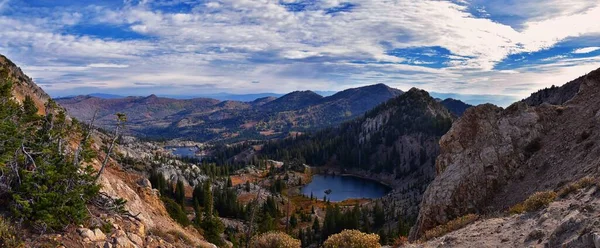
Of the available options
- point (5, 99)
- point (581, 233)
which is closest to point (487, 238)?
point (581, 233)

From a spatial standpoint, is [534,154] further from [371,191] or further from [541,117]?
[371,191]

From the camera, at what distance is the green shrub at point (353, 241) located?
23266 mm

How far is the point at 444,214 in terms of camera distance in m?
31.9

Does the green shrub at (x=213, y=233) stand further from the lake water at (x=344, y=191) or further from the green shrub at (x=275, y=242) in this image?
the lake water at (x=344, y=191)

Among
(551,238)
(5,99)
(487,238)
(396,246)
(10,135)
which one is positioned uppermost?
(5,99)

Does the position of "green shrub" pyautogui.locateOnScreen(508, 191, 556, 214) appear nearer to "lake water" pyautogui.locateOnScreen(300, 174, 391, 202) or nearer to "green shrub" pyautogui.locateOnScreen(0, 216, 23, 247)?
"green shrub" pyautogui.locateOnScreen(0, 216, 23, 247)

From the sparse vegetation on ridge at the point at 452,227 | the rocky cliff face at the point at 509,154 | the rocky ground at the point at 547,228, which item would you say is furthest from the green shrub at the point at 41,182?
the rocky cliff face at the point at 509,154

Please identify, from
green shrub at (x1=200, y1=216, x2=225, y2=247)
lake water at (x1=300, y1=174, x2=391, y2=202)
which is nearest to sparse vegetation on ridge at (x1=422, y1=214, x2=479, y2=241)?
green shrub at (x1=200, y1=216, x2=225, y2=247)

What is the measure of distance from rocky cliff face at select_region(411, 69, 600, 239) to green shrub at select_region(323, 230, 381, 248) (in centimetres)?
1101

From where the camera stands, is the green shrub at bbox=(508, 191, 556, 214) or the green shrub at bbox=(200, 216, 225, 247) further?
the green shrub at bbox=(200, 216, 225, 247)

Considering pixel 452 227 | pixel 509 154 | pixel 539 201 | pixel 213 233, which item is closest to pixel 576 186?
pixel 539 201

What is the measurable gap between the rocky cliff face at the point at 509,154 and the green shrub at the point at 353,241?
11.0 m

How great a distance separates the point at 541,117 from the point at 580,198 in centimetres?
2137

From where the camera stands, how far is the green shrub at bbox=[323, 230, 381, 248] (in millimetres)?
23266
